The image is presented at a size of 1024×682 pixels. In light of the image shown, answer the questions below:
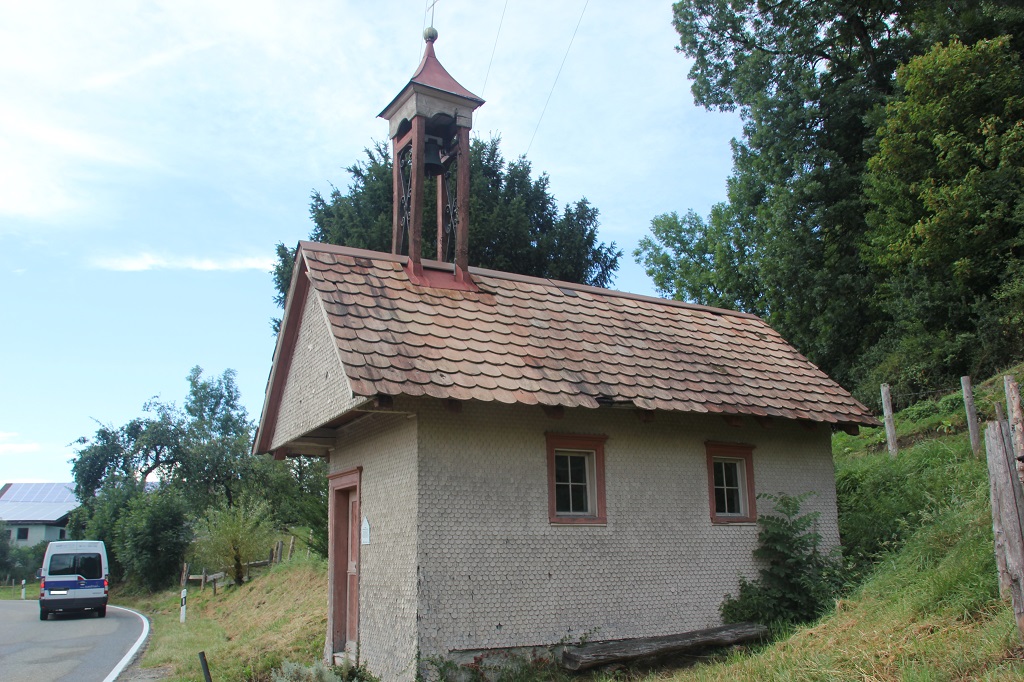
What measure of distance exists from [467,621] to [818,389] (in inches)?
255

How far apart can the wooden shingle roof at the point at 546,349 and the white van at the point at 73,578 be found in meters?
18.4

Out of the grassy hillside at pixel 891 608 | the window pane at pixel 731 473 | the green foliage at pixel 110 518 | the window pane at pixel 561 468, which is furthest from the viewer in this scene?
the green foliage at pixel 110 518

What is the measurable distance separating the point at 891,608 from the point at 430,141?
8311 mm

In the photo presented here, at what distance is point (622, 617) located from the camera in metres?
9.44

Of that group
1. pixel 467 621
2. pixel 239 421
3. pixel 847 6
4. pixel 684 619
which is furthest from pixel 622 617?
pixel 239 421

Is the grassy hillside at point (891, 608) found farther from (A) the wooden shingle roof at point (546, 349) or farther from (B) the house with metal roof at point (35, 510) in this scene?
(B) the house with metal roof at point (35, 510)

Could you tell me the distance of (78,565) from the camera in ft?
79.7

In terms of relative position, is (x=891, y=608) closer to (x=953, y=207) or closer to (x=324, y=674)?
(x=324, y=674)

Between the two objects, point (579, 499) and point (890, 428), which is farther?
point (890, 428)

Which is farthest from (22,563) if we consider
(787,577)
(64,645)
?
(787,577)

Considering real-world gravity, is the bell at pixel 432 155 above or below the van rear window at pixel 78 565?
above

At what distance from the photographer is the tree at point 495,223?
84.7 feet

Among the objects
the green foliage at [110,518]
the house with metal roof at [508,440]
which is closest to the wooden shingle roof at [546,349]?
the house with metal roof at [508,440]

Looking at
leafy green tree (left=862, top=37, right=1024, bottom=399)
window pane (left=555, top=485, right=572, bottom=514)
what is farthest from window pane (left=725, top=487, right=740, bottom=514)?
leafy green tree (left=862, top=37, right=1024, bottom=399)
